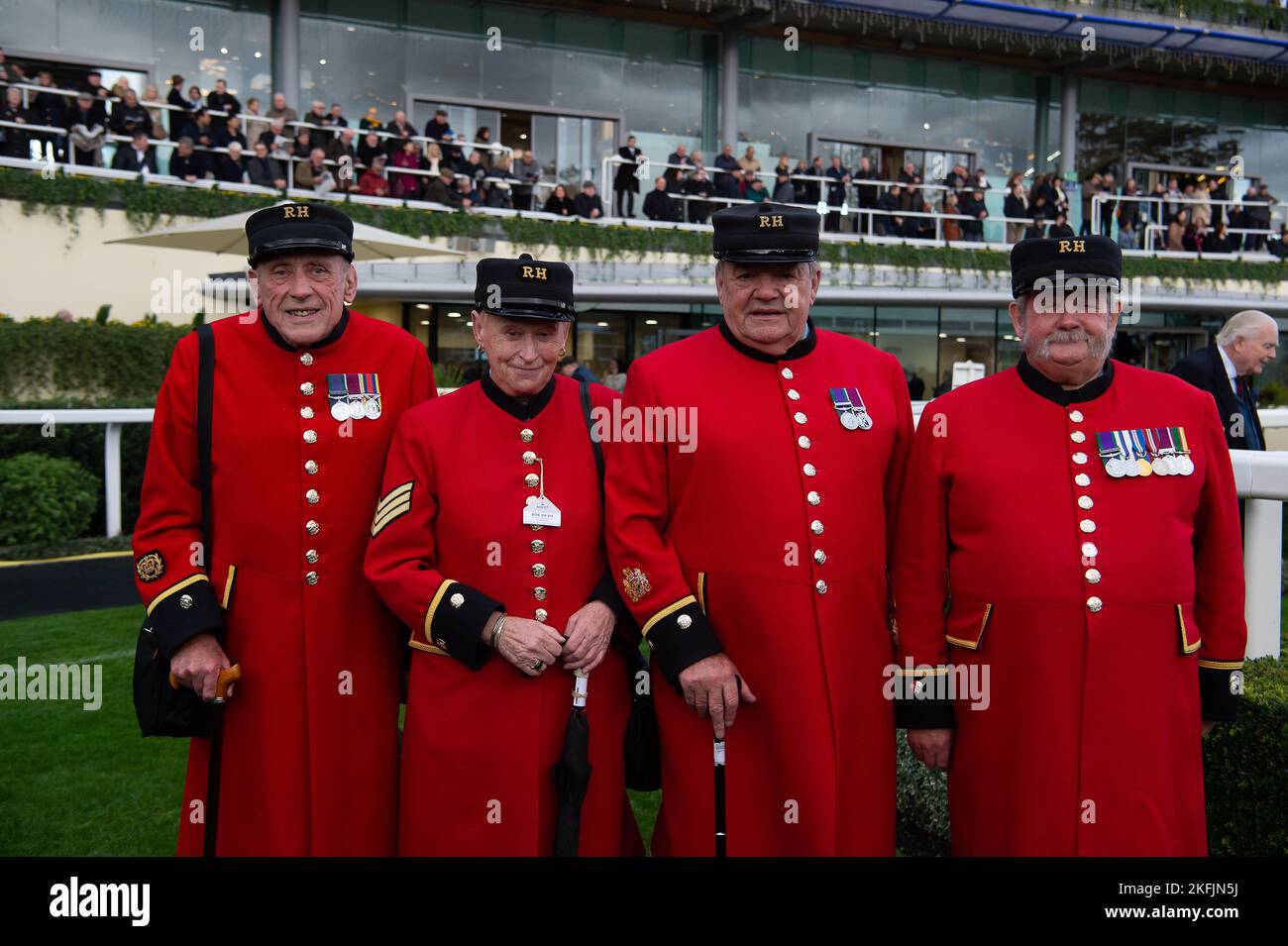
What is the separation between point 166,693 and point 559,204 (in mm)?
17684

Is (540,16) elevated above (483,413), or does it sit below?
above

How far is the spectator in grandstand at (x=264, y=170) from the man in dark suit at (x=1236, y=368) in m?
14.1

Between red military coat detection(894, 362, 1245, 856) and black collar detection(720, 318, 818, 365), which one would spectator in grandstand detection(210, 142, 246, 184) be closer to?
black collar detection(720, 318, 818, 365)

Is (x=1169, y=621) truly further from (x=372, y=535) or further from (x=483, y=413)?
(x=372, y=535)

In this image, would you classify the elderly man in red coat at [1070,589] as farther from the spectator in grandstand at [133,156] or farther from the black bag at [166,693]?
the spectator in grandstand at [133,156]

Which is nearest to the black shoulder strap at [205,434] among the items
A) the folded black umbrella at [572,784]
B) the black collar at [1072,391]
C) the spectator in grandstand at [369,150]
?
the folded black umbrella at [572,784]

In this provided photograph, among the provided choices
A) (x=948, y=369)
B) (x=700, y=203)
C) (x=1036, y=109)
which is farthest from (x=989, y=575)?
(x=1036, y=109)

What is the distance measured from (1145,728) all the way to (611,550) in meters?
1.44

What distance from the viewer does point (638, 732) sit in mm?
3164

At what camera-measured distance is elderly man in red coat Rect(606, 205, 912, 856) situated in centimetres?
297

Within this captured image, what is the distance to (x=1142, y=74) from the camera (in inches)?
1172

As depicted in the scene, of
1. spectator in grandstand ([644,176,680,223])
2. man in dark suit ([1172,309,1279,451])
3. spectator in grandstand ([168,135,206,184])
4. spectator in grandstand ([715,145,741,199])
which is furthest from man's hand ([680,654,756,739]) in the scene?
spectator in grandstand ([715,145,741,199])

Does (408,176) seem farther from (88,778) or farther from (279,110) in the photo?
(88,778)

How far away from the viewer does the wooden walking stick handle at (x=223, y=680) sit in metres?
3.03
